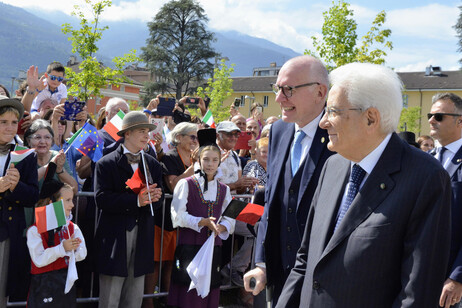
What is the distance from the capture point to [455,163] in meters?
4.43

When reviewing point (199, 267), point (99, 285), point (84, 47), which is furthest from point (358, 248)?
point (84, 47)

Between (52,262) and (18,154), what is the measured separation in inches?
43.8

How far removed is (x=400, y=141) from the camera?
239 cm

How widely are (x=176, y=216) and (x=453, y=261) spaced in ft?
9.77

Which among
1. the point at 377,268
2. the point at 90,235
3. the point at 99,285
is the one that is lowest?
the point at 99,285

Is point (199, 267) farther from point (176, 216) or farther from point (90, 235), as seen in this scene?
point (90, 235)

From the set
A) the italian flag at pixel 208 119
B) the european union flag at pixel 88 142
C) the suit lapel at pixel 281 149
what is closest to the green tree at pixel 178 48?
the italian flag at pixel 208 119

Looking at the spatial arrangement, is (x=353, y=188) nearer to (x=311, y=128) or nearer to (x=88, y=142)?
(x=311, y=128)

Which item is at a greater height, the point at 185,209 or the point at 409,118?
the point at 409,118

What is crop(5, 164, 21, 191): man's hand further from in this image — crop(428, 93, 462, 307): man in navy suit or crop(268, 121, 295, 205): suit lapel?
crop(428, 93, 462, 307): man in navy suit

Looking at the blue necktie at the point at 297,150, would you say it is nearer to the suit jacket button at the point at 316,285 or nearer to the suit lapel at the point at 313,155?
the suit lapel at the point at 313,155

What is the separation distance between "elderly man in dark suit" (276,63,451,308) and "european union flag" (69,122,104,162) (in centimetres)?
411

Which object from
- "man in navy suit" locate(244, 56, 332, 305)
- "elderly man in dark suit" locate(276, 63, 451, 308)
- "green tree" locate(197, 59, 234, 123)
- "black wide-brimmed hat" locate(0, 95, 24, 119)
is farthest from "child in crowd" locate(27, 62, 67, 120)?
"green tree" locate(197, 59, 234, 123)

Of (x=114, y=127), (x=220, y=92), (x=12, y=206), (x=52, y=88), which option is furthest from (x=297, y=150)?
(x=220, y=92)
